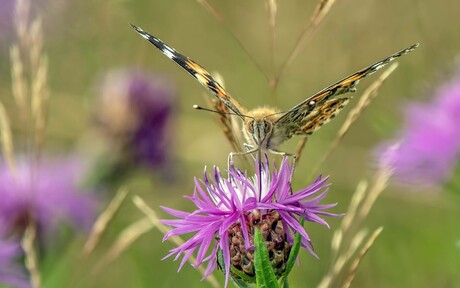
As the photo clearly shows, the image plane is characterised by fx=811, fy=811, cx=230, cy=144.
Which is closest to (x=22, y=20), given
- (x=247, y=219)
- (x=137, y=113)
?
(x=247, y=219)

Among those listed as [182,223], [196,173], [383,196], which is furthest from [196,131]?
[182,223]

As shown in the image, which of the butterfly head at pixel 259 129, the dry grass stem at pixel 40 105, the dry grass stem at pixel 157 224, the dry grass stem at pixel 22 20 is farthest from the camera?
the dry grass stem at pixel 22 20

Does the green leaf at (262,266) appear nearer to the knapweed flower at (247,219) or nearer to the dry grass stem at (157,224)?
the knapweed flower at (247,219)

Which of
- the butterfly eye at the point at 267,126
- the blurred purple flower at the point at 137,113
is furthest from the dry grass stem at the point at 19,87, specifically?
the blurred purple flower at the point at 137,113

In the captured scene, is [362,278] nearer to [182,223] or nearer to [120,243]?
[120,243]

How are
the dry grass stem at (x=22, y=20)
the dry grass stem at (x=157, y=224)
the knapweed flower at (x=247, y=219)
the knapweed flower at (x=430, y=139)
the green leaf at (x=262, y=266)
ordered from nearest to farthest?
the green leaf at (x=262, y=266) < the knapweed flower at (x=247, y=219) < the dry grass stem at (x=157, y=224) < the dry grass stem at (x=22, y=20) < the knapweed flower at (x=430, y=139)

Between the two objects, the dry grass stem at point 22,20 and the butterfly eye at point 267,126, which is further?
the dry grass stem at point 22,20

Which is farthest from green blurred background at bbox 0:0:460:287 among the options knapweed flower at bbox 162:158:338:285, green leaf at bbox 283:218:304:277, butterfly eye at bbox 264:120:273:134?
green leaf at bbox 283:218:304:277

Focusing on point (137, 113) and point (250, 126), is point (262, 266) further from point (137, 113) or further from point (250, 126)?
point (137, 113)
